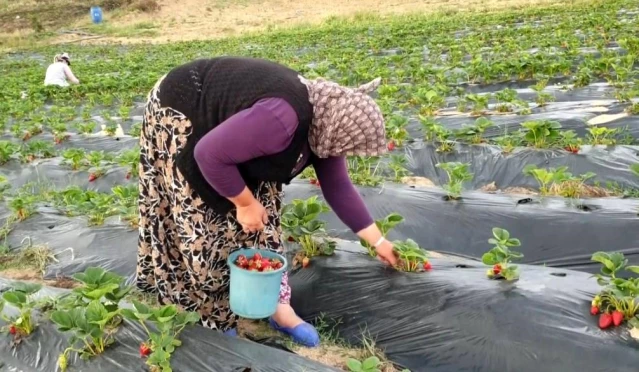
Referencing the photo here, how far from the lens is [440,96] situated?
6.63m

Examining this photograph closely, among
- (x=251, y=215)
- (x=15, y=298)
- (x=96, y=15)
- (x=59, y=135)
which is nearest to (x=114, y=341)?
(x=15, y=298)

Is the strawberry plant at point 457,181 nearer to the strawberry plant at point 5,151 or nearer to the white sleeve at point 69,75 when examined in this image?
the strawberry plant at point 5,151

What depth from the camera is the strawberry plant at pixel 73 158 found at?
5164 millimetres

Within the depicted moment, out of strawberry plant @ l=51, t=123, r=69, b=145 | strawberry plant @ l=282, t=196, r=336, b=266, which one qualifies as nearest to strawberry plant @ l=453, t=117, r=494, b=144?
strawberry plant @ l=282, t=196, r=336, b=266

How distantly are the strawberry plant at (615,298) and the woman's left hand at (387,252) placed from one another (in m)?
0.78

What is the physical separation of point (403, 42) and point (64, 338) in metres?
11.6

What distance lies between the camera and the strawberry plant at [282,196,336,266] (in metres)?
2.76

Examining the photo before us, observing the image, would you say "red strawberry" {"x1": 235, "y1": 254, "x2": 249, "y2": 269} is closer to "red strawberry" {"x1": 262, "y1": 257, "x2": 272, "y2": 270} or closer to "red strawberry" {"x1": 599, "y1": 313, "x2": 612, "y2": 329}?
"red strawberry" {"x1": 262, "y1": 257, "x2": 272, "y2": 270}

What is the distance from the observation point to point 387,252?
98.7 inches

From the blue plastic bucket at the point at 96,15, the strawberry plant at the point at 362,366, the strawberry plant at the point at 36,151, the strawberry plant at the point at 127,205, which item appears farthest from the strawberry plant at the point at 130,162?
the blue plastic bucket at the point at 96,15

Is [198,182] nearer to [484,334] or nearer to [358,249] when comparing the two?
[358,249]

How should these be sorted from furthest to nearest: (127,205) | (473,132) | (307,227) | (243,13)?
(243,13) → (473,132) → (127,205) → (307,227)

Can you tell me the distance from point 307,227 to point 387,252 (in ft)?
1.42

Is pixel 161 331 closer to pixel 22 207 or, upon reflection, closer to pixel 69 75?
pixel 22 207
